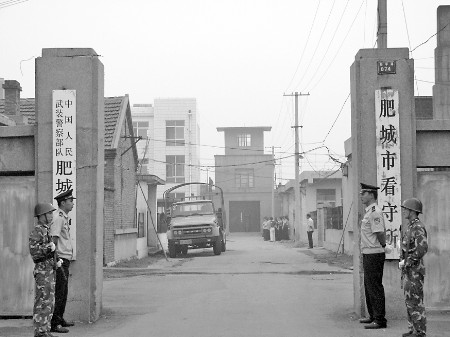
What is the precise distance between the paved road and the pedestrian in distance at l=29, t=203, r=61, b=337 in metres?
0.92

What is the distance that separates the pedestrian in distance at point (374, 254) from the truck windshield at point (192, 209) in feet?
72.9

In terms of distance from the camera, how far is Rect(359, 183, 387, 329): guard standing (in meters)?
10.5

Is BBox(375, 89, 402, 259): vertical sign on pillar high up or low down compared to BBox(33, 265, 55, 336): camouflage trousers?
up

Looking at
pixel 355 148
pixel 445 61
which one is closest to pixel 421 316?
pixel 355 148

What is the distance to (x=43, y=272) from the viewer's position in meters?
9.48

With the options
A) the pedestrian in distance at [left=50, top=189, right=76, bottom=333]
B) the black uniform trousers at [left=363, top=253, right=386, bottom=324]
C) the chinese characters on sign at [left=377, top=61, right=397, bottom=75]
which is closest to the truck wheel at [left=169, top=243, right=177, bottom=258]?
the pedestrian in distance at [left=50, top=189, right=76, bottom=333]

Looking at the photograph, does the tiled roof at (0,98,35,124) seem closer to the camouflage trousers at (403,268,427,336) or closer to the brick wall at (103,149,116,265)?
the brick wall at (103,149,116,265)

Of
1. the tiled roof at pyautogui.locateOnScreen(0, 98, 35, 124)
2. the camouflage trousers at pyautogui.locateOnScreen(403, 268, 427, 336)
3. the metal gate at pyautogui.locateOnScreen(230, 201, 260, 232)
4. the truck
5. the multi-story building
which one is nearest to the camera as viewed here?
the camouflage trousers at pyautogui.locateOnScreen(403, 268, 427, 336)

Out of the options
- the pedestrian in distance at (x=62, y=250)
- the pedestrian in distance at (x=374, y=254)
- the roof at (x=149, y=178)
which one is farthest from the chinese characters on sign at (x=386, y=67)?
the roof at (x=149, y=178)

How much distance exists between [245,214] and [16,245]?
2552 inches

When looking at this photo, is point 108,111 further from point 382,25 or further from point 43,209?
point 43,209

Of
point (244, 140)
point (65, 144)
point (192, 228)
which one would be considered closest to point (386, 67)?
point (65, 144)

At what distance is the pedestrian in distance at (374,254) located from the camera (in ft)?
34.3

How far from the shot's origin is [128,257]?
28.3 meters
